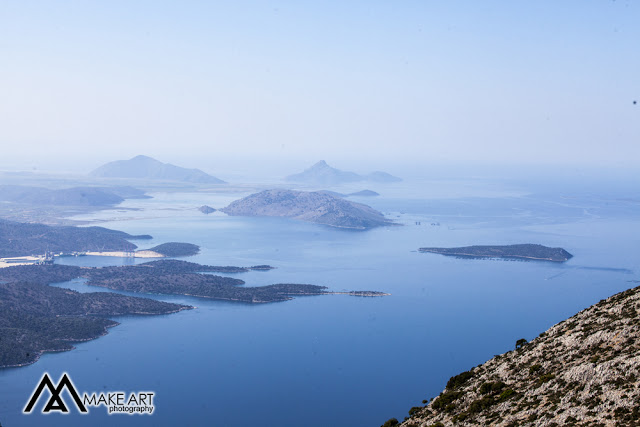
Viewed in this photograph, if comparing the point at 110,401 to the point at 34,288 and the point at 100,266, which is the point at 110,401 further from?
the point at 100,266

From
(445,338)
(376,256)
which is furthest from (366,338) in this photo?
(376,256)

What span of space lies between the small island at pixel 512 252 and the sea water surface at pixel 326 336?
3578 millimetres

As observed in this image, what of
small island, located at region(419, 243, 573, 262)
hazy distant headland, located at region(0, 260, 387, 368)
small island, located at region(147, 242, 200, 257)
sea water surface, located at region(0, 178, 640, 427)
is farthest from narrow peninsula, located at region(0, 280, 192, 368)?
small island, located at region(419, 243, 573, 262)

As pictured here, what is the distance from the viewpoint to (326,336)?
→ 284ft

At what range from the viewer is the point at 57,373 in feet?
225

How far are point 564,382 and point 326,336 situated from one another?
6694 centimetres

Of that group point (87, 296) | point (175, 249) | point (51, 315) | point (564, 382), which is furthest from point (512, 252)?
point (564, 382)

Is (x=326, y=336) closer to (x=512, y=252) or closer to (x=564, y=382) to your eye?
(x=564, y=382)

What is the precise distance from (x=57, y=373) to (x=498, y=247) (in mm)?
105894

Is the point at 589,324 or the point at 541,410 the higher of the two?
the point at 589,324

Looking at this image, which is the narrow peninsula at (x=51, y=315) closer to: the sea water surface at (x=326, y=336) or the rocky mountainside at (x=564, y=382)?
the sea water surface at (x=326, y=336)

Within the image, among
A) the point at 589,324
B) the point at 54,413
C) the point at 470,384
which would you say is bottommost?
the point at 54,413

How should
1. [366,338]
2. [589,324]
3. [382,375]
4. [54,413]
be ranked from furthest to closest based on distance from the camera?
[366,338] < [382,375] < [54,413] < [589,324]

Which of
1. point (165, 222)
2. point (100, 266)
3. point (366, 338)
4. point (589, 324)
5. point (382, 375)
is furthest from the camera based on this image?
point (165, 222)
